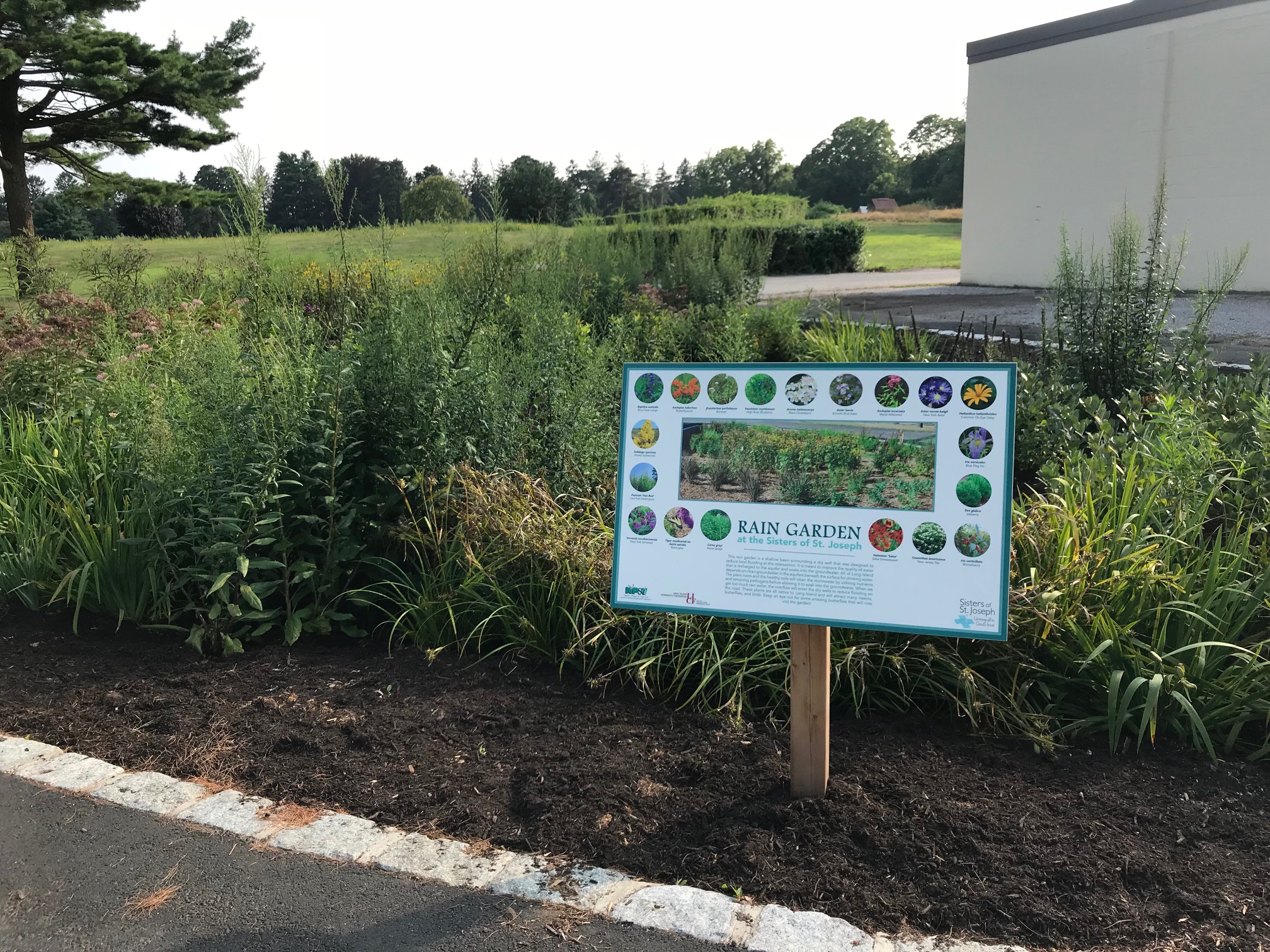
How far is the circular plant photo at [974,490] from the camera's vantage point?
2.41 meters

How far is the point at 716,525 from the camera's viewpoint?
2.63 metres

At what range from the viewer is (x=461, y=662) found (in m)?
3.64

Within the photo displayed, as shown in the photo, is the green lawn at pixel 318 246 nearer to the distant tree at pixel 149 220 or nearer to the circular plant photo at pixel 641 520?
the circular plant photo at pixel 641 520

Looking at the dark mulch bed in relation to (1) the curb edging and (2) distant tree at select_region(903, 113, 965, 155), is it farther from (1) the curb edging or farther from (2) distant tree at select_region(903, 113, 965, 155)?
(2) distant tree at select_region(903, 113, 965, 155)

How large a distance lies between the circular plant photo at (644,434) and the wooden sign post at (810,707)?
26.7 inches

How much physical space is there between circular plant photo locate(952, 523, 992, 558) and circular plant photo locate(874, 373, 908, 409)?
0.38 m

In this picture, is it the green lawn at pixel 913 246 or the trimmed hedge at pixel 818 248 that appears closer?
the trimmed hedge at pixel 818 248

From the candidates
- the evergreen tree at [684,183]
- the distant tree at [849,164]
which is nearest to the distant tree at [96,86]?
the evergreen tree at [684,183]

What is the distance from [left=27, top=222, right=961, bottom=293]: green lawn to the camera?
25.9 ft

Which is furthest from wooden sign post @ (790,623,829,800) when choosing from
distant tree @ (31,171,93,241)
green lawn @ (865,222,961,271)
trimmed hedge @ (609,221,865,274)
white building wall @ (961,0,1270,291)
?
distant tree @ (31,171,93,241)

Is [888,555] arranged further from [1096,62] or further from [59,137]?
[59,137]

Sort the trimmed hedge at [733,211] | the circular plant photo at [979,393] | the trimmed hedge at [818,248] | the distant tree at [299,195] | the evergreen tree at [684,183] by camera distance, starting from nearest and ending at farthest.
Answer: the circular plant photo at [979,393] < the distant tree at [299,195] < the trimmed hedge at [733,211] < the trimmed hedge at [818,248] < the evergreen tree at [684,183]

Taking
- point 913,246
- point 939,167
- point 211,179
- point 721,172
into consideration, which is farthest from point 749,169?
point 211,179

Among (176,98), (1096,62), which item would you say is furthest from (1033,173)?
(176,98)
